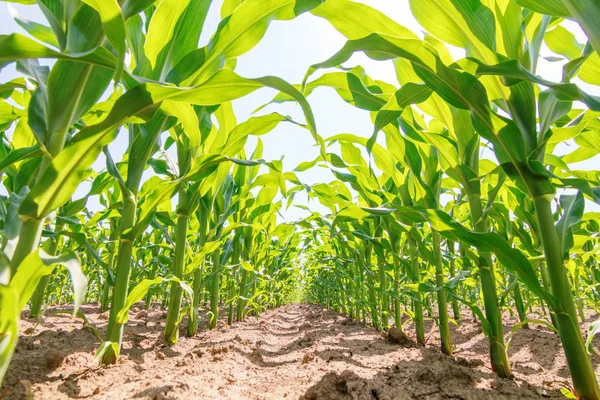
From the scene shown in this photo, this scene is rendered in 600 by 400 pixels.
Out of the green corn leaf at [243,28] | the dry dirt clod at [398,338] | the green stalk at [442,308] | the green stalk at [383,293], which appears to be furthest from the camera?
the green stalk at [383,293]

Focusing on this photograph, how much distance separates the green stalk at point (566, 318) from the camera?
32.2 inches

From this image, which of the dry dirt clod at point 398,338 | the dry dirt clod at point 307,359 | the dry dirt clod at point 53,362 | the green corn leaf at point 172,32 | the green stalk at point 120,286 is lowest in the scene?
the dry dirt clod at point 398,338

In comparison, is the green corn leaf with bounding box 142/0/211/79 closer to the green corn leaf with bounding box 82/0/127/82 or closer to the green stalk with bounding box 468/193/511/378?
the green corn leaf with bounding box 82/0/127/82

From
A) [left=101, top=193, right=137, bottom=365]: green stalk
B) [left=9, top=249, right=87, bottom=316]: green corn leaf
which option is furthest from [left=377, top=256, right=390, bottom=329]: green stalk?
[left=9, top=249, right=87, bottom=316]: green corn leaf

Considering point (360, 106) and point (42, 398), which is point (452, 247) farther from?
point (42, 398)

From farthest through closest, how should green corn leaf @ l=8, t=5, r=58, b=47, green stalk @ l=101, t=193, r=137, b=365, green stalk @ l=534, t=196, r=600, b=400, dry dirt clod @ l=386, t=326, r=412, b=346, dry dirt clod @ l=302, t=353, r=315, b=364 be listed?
1. dry dirt clod @ l=386, t=326, r=412, b=346
2. dry dirt clod @ l=302, t=353, r=315, b=364
3. green stalk @ l=101, t=193, r=137, b=365
4. green corn leaf @ l=8, t=5, r=58, b=47
5. green stalk @ l=534, t=196, r=600, b=400

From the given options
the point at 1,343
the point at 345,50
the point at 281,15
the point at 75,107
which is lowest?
the point at 1,343

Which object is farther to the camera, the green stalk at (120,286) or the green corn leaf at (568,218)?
the green stalk at (120,286)

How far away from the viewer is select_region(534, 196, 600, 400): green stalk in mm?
819

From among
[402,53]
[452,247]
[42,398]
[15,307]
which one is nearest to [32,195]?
[15,307]

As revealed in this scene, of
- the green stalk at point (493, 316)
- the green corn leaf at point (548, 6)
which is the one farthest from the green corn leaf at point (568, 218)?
the green corn leaf at point (548, 6)

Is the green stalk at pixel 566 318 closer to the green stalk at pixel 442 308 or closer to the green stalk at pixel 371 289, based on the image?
the green stalk at pixel 442 308

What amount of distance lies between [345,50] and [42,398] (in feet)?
3.69

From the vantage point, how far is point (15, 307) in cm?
56
